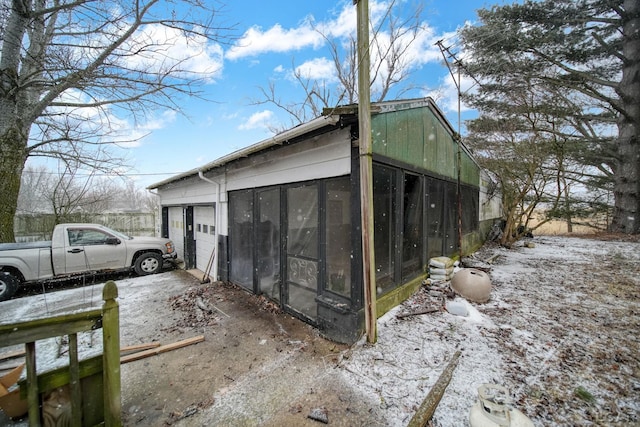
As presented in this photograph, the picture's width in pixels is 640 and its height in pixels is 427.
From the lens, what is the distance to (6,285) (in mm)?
5172

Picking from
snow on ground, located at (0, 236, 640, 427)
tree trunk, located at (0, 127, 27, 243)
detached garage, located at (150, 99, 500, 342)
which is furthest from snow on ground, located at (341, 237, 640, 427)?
tree trunk, located at (0, 127, 27, 243)

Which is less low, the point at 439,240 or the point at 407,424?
the point at 439,240

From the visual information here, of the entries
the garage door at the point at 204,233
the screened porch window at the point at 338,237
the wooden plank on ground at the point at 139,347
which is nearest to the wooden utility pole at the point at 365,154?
the screened porch window at the point at 338,237

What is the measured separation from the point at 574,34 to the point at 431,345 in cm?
1416

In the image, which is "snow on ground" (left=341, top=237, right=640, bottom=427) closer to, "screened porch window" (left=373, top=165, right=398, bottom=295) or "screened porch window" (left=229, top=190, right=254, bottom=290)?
"screened porch window" (left=373, top=165, right=398, bottom=295)

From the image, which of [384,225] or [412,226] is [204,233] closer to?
[384,225]

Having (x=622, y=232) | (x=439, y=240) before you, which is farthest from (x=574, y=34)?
(x=439, y=240)

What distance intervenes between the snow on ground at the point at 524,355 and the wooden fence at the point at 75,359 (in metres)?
1.99

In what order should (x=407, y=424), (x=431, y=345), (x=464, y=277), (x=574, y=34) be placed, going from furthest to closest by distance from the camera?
(x=574, y=34), (x=464, y=277), (x=431, y=345), (x=407, y=424)

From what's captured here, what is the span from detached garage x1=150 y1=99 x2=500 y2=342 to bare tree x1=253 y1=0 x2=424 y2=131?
7.43m

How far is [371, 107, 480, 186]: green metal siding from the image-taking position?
342cm

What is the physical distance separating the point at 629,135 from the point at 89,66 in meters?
18.3

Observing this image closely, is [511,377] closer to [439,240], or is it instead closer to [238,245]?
[439,240]

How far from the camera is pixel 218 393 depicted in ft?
7.88
